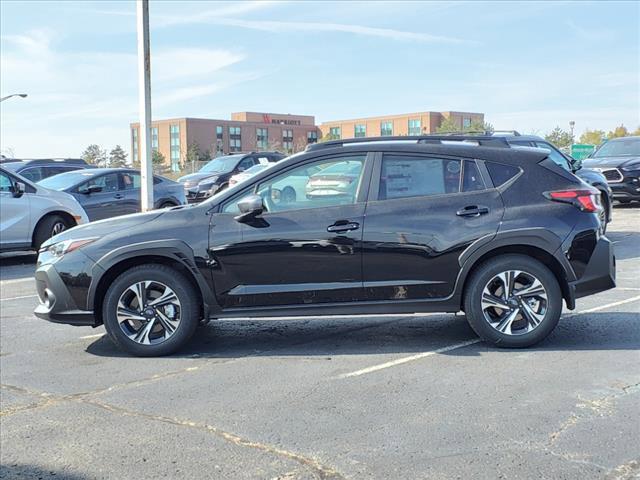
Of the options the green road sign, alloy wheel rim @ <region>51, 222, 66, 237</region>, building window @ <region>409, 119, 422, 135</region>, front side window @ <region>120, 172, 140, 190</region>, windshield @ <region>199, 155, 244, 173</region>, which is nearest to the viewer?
alloy wheel rim @ <region>51, 222, 66, 237</region>

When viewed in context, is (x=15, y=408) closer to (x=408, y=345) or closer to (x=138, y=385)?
(x=138, y=385)

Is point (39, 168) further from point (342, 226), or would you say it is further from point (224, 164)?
point (342, 226)

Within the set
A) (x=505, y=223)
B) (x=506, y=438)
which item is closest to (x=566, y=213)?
(x=505, y=223)

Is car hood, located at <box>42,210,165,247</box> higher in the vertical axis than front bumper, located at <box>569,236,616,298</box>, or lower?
higher

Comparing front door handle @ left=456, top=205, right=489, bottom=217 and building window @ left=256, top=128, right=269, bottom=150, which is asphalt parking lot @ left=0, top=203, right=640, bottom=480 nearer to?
front door handle @ left=456, top=205, right=489, bottom=217

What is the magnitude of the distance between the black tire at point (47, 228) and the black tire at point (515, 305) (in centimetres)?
900

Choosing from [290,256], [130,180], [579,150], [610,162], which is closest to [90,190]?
[130,180]

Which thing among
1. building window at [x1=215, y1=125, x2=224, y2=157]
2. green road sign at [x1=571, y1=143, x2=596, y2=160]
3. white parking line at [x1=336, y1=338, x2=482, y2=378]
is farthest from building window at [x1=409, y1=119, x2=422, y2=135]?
white parking line at [x1=336, y1=338, x2=482, y2=378]

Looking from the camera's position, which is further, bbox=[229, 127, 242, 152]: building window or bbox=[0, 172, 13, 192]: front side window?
bbox=[229, 127, 242, 152]: building window

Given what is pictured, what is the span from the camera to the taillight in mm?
5945

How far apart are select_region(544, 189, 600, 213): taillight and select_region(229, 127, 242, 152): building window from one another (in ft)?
333

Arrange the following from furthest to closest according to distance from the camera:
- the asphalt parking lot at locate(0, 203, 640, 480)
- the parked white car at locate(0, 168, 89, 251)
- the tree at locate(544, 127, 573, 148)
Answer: the tree at locate(544, 127, 573, 148) → the parked white car at locate(0, 168, 89, 251) → the asphalt parking lot at locate(0, 203, 640, 480)

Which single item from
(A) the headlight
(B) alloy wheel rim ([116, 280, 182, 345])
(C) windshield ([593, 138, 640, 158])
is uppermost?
(C) windshield ([593, 138, 640, 158])

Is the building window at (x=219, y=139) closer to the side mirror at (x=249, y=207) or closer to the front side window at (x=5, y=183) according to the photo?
the front side window at (x=5, y=183)
